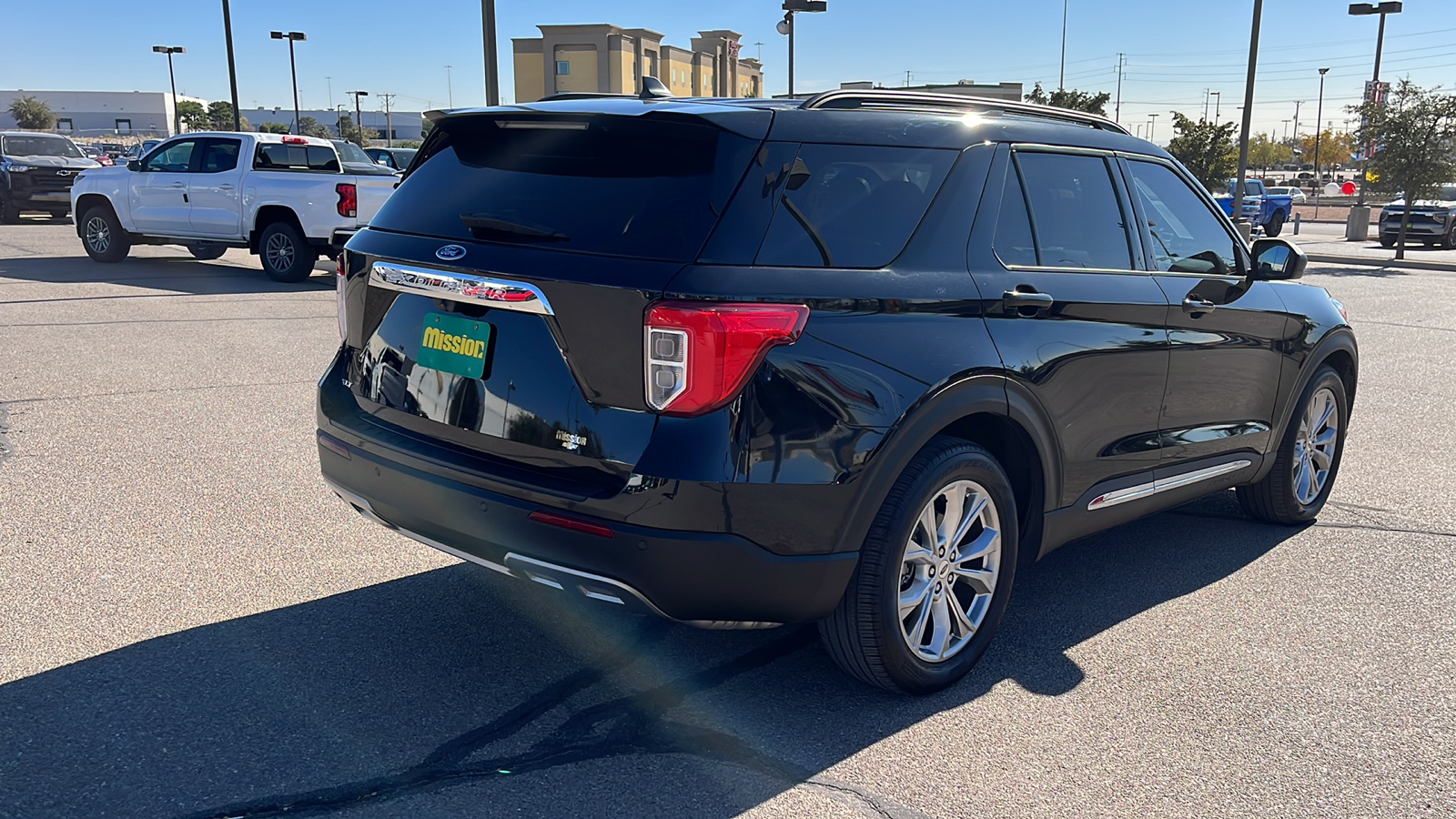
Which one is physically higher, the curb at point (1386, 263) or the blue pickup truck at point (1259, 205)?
the blue pickup truck at point (1259, 205)

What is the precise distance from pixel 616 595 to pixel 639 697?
0.58 metres

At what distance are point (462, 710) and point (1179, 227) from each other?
3.35 m

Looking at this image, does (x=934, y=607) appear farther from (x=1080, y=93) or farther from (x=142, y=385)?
(x=1080, y=93)

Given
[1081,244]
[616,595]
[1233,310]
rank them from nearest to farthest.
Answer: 1. [616,595]
2. [1081,244]
3. [1233,310]

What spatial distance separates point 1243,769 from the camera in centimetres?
335

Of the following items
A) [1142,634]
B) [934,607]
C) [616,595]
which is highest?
[616,595]

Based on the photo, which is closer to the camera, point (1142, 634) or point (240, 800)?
point (240, 800)

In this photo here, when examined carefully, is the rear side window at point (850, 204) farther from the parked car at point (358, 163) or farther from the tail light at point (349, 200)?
the parked car at point (358, 163)

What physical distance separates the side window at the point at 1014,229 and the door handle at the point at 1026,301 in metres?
0.10

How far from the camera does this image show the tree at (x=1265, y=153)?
12950cm

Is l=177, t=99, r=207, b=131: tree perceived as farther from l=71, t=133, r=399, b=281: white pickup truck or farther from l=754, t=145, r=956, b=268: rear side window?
l=754, t=145, r=956, b=268: rear side window

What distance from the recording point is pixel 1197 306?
4.71 m

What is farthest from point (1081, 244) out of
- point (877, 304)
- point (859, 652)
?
point (859, 652)

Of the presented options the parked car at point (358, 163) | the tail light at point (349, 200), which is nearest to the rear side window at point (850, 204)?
the tail light at point (349, 200)
